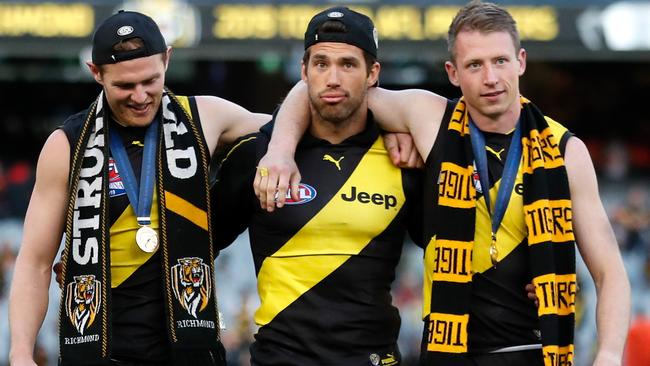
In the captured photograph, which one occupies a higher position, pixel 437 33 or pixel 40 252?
pixel 437 33

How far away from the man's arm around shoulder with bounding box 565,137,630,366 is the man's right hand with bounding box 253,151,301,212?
3.30ft

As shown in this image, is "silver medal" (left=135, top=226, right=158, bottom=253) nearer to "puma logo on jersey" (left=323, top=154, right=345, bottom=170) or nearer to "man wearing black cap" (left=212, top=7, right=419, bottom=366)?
"man wearing black cap" (left=212, top=7, right=419, bottom=366)

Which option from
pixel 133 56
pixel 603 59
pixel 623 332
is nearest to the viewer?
pixel 623 332

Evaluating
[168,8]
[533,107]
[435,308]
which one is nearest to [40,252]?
[435,308]

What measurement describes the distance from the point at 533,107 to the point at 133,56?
4.94ft

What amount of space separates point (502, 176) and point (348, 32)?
31.6 inches

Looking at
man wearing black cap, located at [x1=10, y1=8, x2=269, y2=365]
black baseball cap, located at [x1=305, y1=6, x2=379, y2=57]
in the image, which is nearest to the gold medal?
black baseball cap, located at [x1=305, y1=6, x2=379, y2=57]

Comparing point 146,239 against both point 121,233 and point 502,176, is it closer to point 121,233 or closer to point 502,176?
point 121,233

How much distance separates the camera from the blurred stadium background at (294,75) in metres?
11.5

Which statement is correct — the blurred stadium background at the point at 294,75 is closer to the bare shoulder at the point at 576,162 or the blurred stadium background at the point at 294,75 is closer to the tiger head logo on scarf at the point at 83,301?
the tiger head logo on scarf at the point at 83,301

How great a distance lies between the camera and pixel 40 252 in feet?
17.2

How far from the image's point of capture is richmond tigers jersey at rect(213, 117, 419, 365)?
521cm

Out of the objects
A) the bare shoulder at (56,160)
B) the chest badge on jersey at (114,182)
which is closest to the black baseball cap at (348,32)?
the chest badge on jersey at (114,182)

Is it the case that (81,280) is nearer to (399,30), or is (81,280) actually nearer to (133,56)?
(133,56)
